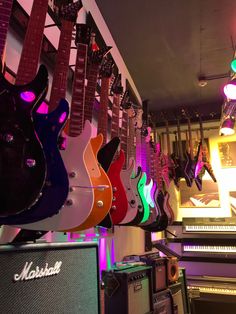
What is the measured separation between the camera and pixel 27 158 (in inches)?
23.5

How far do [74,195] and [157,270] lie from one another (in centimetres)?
99

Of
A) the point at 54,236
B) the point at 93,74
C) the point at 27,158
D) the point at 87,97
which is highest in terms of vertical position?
the point at 93,74

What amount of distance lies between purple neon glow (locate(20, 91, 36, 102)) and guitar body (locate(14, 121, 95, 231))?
0.63ft

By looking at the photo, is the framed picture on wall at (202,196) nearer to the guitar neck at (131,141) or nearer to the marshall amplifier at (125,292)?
the guitar neck at (131,141)

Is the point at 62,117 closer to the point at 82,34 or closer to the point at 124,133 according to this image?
the point at 82,34

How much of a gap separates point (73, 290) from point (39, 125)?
45cm

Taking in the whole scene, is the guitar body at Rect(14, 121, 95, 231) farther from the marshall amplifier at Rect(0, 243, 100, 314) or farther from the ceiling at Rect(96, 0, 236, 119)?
the ceiling at Rect(96, 0, 236, 119)

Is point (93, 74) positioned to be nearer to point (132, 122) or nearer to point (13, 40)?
point (13, 40)

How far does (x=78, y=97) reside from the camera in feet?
3.29

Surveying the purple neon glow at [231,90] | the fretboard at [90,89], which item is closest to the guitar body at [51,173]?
the fretboard at [90,89]

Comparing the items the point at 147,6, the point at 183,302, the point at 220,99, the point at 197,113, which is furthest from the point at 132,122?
the point at 220,99

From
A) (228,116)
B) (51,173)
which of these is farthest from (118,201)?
(228,116)

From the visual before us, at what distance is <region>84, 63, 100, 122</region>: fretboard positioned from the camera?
113cm

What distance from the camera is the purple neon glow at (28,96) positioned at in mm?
634
